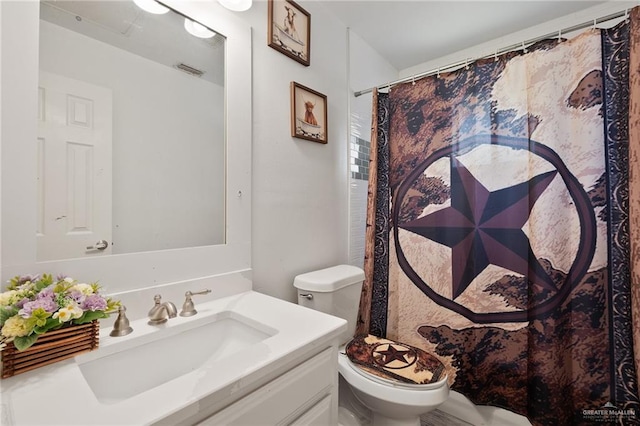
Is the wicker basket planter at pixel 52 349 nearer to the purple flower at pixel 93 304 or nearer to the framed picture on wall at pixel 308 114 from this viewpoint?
the purple flower at pixel 93 304

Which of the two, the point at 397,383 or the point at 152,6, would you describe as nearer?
the point at 152,6

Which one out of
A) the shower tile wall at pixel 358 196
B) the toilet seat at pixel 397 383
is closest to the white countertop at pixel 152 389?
the toilet seat at pixel 397 383

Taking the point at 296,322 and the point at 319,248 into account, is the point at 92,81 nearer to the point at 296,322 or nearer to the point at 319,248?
the point at 296,322

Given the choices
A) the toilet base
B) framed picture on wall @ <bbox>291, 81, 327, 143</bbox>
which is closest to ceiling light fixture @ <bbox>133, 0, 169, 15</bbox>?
framed picture on wall @ <bbox>291, 81, 327, 143</bbox>

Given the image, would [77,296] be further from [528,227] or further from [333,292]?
[528,227]

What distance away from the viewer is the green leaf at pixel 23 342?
0.56 metres

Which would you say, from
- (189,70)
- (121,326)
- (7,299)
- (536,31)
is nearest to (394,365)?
(121,326)

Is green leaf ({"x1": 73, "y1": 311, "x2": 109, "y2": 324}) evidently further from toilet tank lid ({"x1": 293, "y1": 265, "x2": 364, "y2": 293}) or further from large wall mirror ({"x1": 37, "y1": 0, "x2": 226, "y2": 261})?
toilet tank lid ({"x1": 293, "y1": 265, "x2": 364, "y2": 293})

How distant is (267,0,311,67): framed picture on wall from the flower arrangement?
1216 millimetres

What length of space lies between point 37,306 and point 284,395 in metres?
0.58

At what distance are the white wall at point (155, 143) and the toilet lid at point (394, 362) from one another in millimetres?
804

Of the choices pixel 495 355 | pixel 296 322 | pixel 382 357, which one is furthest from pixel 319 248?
pixel 495 355

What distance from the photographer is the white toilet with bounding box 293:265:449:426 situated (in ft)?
3.49

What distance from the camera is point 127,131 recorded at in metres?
0.91
